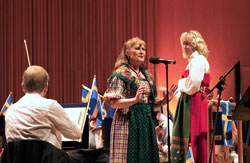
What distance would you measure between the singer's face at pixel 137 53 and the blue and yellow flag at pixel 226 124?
825mm

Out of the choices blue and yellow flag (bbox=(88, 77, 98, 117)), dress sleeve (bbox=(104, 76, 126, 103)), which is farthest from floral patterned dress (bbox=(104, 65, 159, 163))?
blue and yellow flag (bbox=(88, 77, 98, 117))

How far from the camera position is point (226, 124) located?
134 inches

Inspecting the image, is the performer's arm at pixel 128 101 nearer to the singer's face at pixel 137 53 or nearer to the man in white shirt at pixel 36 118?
the singer's face at pixel 137 53

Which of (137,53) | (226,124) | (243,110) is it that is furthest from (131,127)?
(226,124)

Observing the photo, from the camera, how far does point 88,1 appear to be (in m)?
6.39

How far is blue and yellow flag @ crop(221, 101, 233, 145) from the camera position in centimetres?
322

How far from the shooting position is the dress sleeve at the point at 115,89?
2873mm

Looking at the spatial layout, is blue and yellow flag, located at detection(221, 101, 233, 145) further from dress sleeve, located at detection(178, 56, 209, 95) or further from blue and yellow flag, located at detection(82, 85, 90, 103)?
blue and yellow flag, located at detection(82, 85, 90, 103)

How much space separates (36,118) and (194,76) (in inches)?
75.2

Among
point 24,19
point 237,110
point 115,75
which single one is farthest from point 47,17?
point 237,110

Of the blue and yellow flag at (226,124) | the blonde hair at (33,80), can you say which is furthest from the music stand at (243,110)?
the blonde hair at (33,80)

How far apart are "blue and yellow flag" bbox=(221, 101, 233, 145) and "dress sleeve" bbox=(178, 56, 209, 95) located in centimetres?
39

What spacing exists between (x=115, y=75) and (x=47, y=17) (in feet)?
12.6

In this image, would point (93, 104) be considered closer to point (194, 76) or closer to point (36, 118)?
point (194, 76)
